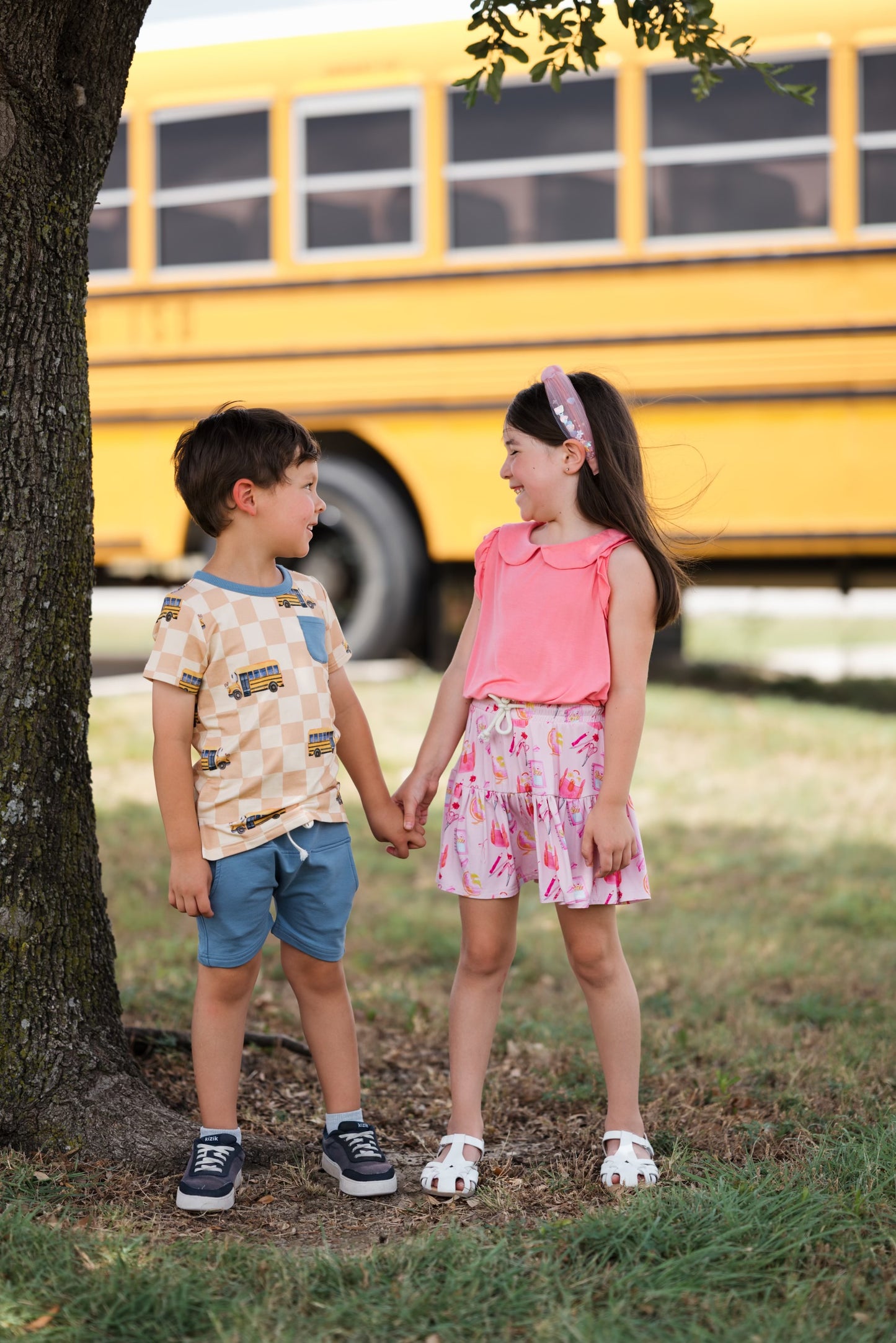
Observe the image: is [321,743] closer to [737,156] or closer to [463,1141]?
[463,1141]

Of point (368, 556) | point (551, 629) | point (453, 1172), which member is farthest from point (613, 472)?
point (368, 556)

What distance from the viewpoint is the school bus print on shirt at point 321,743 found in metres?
2.27

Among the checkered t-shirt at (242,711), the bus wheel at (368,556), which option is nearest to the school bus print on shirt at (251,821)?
the checkered t-shirt at (242,711)

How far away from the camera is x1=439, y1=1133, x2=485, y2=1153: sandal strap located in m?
2.33

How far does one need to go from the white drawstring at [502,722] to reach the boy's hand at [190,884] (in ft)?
1.64

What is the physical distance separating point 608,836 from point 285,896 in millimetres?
530

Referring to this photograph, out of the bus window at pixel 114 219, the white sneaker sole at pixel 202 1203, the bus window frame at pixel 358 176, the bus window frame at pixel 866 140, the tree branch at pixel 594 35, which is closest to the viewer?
the white sneaker sole at pixel 202 1203

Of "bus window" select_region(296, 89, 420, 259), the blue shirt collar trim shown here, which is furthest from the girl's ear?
"bus window" select_region(296, 89, 420, 259)

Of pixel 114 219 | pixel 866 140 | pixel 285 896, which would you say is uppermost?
pixel 866 140

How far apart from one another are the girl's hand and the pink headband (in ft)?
1.85

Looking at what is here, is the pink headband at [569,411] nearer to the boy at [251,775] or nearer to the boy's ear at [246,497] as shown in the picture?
the boy at [251,775]

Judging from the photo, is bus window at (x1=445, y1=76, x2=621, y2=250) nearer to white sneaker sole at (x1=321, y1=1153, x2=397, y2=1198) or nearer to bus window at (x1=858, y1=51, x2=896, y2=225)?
bus window at (x1=858, y1=51, x2=896, y2=225)

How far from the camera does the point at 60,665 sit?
2420mm

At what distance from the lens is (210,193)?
7.10 metres
